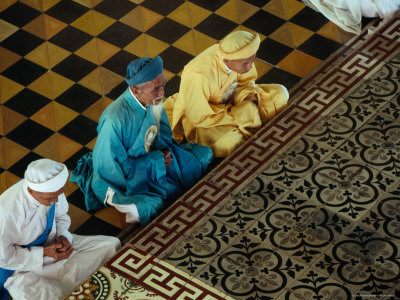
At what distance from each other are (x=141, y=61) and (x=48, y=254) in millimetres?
1305

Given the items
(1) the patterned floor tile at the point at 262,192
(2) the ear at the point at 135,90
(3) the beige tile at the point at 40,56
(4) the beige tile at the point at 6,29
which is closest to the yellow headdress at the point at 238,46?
(2) the ear at the point at 135,90

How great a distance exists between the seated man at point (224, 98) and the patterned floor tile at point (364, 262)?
4.01 feet

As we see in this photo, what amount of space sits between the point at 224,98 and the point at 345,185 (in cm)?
111

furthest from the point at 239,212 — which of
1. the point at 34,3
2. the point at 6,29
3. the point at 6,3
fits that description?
the point at 6,3

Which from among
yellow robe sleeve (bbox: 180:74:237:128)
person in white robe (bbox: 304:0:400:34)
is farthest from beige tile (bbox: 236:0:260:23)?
yellow robe sleeve (bbox: 180:74:237:128)

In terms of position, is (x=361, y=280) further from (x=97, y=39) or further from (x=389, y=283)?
(x=97, y=39)

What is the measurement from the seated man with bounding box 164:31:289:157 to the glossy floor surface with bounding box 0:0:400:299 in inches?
7.2

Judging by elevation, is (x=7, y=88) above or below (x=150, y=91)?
below

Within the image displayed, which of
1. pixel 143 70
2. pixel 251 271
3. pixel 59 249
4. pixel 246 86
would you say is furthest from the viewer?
pixel 246 86

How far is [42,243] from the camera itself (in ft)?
17.7

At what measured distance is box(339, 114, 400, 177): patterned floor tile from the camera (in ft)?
19.4

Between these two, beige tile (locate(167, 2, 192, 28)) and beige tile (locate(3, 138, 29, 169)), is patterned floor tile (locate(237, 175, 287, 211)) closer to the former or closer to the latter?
beige tile (locate(3, 138, 29, 169))

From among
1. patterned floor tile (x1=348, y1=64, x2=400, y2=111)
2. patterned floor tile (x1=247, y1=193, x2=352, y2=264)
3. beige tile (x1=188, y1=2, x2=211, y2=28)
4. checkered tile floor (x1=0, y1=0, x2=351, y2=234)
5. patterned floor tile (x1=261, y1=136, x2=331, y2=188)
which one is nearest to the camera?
patterned floor tile (x1=247, y1=193, x2=352, y2=264)

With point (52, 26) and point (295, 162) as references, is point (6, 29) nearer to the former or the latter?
point (52, 26)
